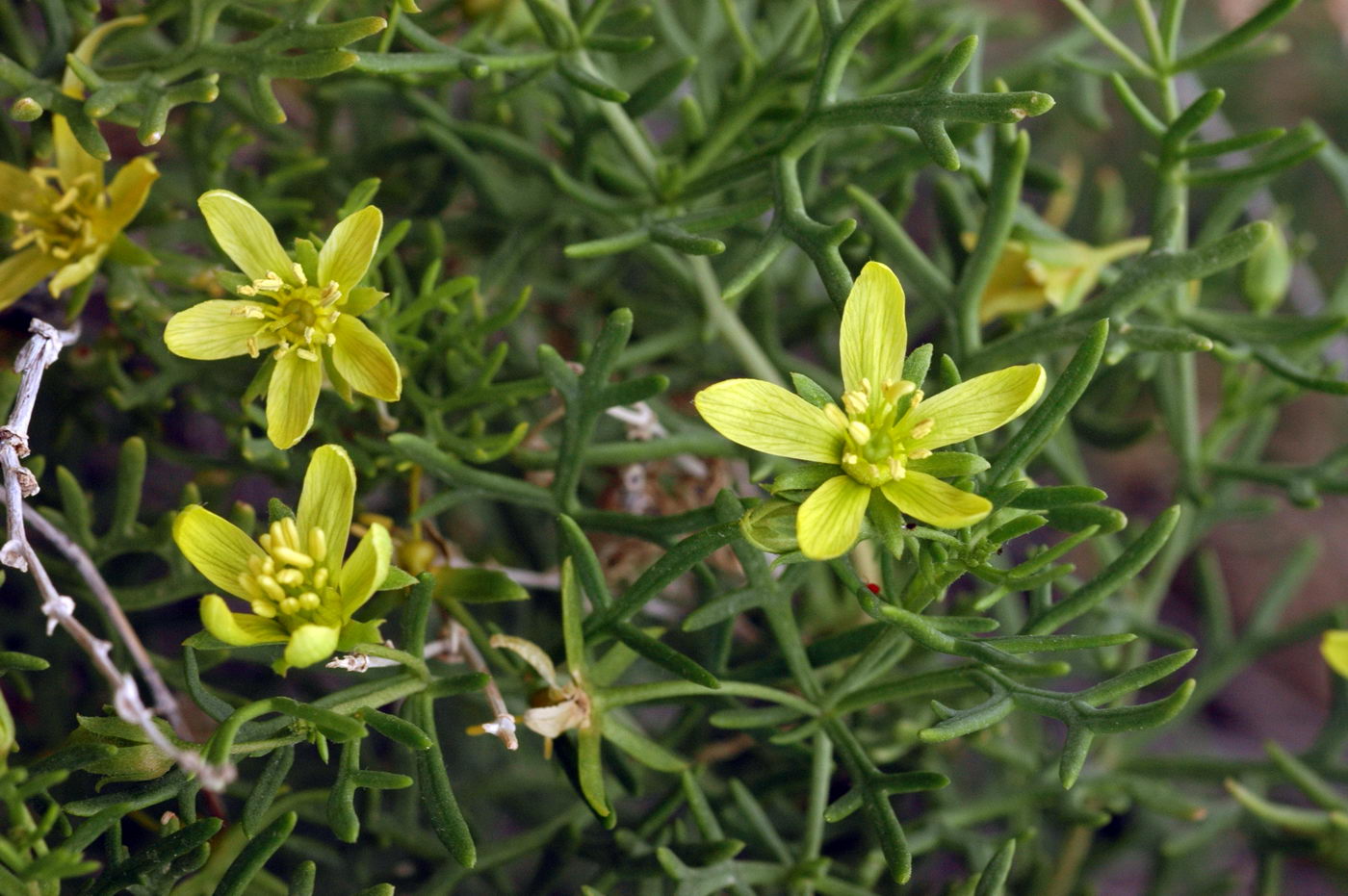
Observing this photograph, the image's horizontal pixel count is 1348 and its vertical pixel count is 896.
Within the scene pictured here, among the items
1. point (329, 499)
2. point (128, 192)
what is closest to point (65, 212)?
point (128, 192)

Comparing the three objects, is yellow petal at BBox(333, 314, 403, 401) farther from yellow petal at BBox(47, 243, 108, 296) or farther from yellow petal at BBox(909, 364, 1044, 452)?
yellow petal at BBox(909, 364, 1044, 452)

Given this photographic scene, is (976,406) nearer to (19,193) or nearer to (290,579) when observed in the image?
(290,579)

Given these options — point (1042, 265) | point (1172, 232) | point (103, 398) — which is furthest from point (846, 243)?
point (103, 398)

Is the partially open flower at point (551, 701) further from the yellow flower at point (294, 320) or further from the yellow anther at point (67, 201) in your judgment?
the yellow anther at point (67, 201)

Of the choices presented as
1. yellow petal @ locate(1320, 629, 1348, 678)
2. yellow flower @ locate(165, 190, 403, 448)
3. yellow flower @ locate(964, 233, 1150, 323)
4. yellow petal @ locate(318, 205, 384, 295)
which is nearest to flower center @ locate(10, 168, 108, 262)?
yellow flower @ locate(165, 190, 403, 448)

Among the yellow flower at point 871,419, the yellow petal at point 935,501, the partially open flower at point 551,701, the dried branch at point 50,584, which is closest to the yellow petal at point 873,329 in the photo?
the yellow flower at point 871,419

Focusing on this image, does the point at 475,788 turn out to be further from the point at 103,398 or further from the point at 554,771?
the point at 103,398

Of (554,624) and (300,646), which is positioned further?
(554,624)
